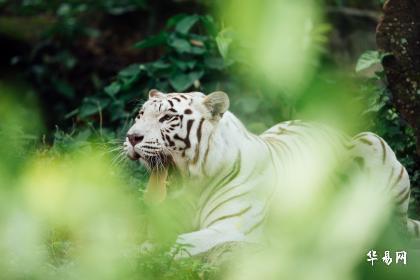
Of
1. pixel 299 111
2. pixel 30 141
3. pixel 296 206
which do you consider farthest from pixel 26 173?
pixel 299 111

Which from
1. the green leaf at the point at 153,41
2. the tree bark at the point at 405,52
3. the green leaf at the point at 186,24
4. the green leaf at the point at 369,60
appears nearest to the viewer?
the tree bark at the point at 405,52

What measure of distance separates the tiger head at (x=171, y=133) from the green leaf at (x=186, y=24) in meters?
3.14

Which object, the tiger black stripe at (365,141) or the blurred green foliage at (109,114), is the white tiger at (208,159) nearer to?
the blurred green foliage at (109,114)

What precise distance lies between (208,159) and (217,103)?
28 cm

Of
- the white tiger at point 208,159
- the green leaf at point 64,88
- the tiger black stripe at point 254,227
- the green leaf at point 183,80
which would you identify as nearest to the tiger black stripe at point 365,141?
the white tiger at point 208,159

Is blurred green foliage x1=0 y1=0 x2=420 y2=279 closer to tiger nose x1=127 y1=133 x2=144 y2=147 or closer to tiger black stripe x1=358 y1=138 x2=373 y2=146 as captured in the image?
tiger nose x1=127 y1=133 x2=144 y2=147

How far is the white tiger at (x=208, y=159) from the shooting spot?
5.04 meters

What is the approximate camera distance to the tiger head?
505cm

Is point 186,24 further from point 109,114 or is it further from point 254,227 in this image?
point 254,227

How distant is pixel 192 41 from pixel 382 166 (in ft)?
9.53

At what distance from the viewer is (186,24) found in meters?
8.34

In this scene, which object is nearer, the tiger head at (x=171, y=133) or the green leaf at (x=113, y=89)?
the tiger head at (x=171, y=133)

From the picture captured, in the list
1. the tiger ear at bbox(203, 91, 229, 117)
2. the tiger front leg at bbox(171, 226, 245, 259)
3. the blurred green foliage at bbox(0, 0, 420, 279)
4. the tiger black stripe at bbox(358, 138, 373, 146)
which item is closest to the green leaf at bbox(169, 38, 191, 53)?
the blurred green foliage at bbox(0, 0, 420, 279)

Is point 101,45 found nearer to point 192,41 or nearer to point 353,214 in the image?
point 192,41
